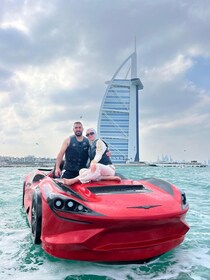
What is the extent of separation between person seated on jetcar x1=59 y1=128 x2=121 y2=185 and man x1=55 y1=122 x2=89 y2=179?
16 centimetres

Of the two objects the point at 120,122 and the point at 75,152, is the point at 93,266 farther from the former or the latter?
the point at 120,122

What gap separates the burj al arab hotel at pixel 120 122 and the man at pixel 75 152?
7386cm

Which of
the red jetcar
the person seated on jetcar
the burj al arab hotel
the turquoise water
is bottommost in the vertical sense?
the turquoise water

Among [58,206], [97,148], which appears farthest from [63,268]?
[97,148]

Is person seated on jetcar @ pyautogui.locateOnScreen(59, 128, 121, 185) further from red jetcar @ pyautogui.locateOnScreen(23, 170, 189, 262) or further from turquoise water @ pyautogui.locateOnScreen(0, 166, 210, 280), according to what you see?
turquoise water @ pyautogui.locateOnScreen(0, 166, 210, 280)

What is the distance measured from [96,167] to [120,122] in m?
76.2

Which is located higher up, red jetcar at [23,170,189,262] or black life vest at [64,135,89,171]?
black life vest at [64,135,89,171]

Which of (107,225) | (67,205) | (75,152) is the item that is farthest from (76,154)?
(107,225)

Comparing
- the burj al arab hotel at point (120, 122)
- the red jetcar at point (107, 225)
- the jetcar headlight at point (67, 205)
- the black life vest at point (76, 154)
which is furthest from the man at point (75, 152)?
the burj al arab hotel at point (120, 122)

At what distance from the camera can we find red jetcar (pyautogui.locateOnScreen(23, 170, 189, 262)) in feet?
8.63

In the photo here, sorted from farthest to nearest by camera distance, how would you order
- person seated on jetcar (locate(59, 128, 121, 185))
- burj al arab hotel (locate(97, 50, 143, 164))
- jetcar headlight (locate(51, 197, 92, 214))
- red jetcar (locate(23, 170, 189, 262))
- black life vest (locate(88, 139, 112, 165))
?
burj al arab hotel (locate(97, 50, 143, 164))
black life vest (locate(88, 139, 112, 165))
person seated on jetcar (locate(59, 128, 121, 185))
jetcar headlight (locate(51, 197, 92, 214))
red jetcar (locate(23, 170, 189, 262))

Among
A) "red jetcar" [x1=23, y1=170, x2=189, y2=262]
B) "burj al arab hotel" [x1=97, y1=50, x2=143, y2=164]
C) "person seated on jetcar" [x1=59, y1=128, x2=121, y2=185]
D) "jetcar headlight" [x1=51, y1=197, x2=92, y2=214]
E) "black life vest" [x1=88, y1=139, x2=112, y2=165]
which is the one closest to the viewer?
"red jetcar" [x1=23, y1=170, x2=189, y2=262]

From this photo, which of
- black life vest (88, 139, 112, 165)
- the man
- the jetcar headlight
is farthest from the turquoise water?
black life vest (88, 139, 112, 165)

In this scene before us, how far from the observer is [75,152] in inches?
173
